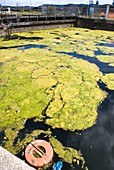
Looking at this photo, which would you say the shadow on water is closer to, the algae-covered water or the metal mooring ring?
the algae-covered water

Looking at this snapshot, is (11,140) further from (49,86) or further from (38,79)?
(38,79)

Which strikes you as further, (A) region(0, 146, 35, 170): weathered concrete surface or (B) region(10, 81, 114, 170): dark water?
(B) region(10, 81, 114, 170): dark water

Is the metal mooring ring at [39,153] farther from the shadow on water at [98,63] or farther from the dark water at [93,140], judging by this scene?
the shadow on water at [98,63]

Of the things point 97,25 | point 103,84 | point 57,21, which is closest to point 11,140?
point 103,84

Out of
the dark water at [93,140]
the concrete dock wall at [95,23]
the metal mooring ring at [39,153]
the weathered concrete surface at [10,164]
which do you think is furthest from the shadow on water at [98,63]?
the concrete dock wall at [95,23]

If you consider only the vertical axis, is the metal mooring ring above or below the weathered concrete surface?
below

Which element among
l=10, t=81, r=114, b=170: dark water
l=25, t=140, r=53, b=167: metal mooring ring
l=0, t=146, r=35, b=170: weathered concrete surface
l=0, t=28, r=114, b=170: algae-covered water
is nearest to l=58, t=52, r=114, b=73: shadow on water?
l=0, t=28, r=114, b=170: algae-covered water

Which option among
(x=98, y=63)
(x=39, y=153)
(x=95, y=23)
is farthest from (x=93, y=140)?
(x=95, y=23)

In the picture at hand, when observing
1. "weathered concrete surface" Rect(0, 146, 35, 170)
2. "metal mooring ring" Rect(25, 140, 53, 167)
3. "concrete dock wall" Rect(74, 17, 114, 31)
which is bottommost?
"metal mooring ring" Rect(25, 140, 53, 167)
